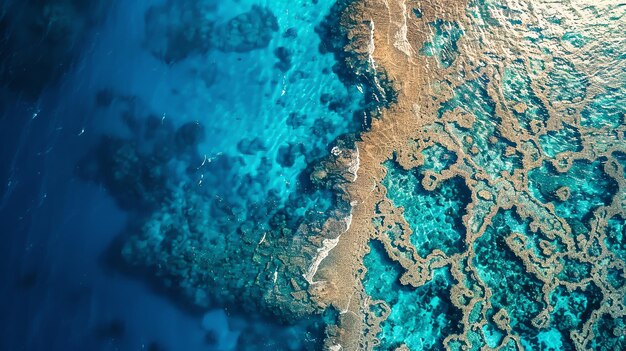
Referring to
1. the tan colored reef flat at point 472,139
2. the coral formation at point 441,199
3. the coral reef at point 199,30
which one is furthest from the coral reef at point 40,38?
the tan colored reef flat at point 472,139

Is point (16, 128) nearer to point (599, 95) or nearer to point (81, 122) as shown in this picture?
point (81, 122)

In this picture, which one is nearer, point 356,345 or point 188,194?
point 356,345

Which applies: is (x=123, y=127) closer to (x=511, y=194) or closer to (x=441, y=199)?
(x=441, y=199)

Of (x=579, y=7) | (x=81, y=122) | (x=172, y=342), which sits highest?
(x=579, y=7)

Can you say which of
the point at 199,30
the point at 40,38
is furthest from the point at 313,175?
the point at 40,38

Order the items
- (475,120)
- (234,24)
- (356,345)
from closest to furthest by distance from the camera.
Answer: (356,345) < (475,120) < (234,24)

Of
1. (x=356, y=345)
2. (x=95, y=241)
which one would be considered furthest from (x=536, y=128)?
(x=95, y=241)
